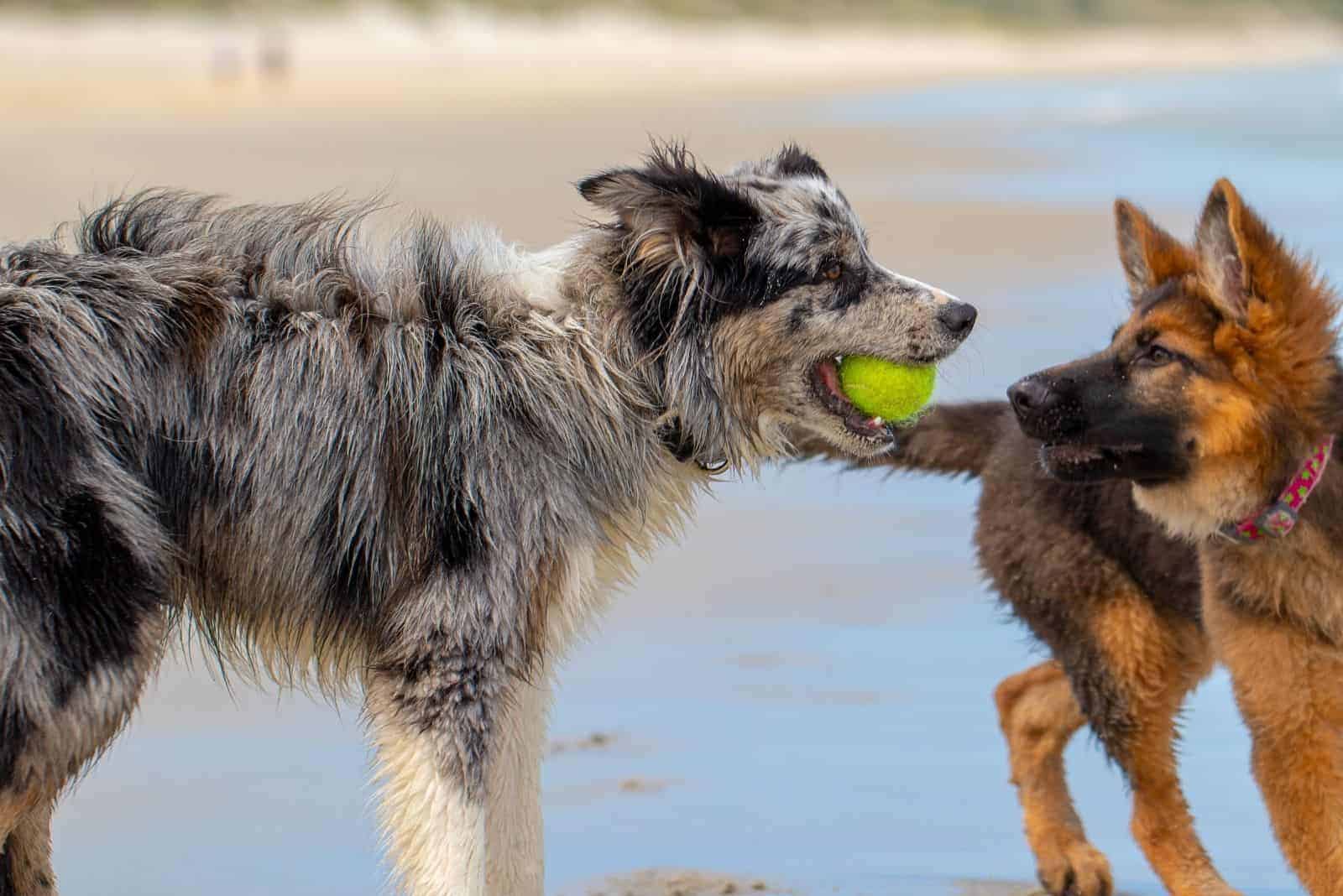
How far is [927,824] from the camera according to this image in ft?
18.1

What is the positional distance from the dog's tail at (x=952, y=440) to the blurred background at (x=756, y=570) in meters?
0.62

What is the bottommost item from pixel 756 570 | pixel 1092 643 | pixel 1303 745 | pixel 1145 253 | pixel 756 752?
pixel 756 570

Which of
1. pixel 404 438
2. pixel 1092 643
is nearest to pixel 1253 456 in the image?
pixel 1092 643

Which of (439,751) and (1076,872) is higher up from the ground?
(439,751)

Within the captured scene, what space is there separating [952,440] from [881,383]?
100 centimetres

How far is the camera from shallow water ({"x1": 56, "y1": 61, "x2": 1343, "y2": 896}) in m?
5.27

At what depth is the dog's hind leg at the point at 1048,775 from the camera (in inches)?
210

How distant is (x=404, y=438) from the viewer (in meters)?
4.62

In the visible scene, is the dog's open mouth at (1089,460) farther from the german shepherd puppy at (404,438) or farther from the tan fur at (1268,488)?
the german shepherd puppy at (404,438)

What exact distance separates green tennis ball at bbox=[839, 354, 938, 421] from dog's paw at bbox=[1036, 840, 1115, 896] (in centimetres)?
143

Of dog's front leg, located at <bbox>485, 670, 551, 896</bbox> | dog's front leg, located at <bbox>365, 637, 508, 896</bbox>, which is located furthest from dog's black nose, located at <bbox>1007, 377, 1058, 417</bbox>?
dog's front leg, located at <bbox>365, 637, 508, 896</bbox>

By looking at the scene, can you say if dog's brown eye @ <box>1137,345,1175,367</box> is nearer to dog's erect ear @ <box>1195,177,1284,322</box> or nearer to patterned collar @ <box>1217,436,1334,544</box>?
dog's erect ear @ <box>1195,177,1284,322</box>

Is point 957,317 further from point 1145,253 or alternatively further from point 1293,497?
point 1293,497

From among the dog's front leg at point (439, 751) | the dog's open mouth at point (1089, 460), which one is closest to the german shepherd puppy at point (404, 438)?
the dog's front leg at point (439, 751)
